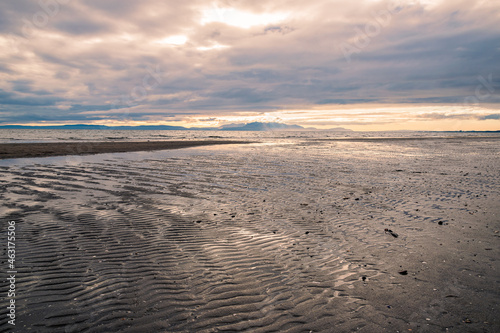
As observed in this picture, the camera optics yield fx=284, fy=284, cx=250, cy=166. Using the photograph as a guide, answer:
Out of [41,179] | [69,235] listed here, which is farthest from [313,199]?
[41,179]

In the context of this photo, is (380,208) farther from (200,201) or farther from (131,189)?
(131,189)

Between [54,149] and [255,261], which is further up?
[54,149]

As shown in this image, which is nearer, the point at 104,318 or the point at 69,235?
the point at 104,318

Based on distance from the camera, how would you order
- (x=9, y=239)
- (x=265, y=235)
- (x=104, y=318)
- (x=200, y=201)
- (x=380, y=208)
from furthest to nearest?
1. (x=200, y=201)
2. (x=380, y=208)
3. (x=265, y=235)
4. (x=9, y=239)
5. (x=104, y=318)

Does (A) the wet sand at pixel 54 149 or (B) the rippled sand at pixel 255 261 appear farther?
(A) the wet sand at pixel 54 149

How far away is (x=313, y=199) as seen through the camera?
44.0ft

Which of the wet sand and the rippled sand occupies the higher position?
the wet sand

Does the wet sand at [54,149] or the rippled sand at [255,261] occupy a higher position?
the wet sand at [54,149]

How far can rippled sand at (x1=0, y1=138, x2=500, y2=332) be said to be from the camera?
4.86 meters

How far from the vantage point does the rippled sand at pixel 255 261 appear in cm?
486

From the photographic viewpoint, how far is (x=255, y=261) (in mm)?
7027

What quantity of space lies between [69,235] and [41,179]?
40.2ft

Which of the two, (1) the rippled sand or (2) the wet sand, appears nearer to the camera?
(1) the rippled sand

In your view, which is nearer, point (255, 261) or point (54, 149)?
point (255, 261)
